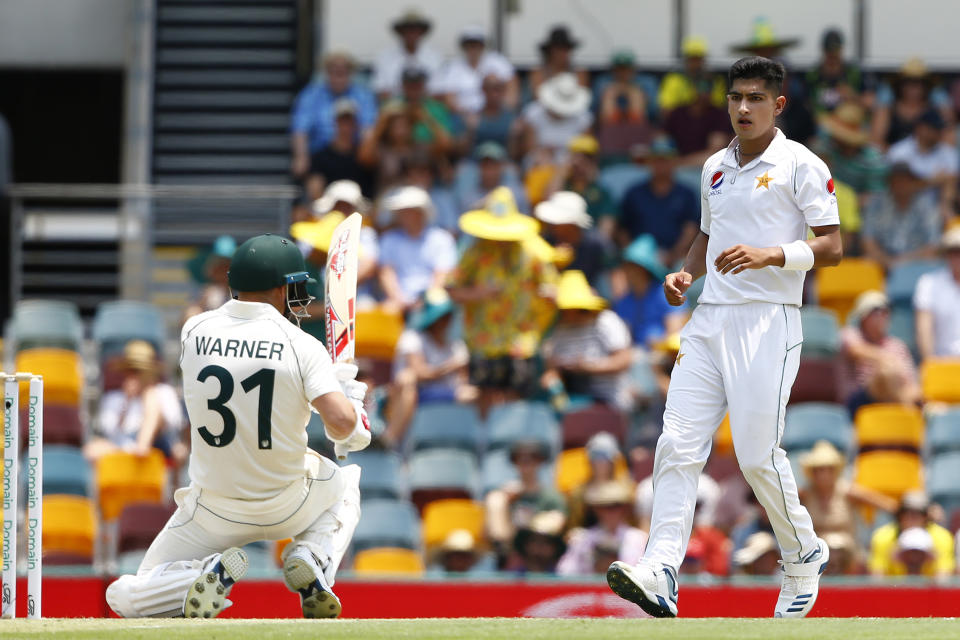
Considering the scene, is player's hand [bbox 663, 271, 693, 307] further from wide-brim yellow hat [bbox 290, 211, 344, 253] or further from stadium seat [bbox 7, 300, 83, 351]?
stadium seat [bbox 7, 300, 83, 351]

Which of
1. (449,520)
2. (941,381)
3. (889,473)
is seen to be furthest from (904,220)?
(449,520)

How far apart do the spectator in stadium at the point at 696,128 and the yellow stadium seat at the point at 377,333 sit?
3.23m

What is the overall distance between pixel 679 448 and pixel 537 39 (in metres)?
9.55

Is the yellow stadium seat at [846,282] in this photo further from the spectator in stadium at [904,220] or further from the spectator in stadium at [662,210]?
the spectator in stadium at [662,210]

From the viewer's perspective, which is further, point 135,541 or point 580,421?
point 580,421

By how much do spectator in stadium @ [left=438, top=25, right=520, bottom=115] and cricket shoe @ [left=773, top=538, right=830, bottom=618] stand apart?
794cm

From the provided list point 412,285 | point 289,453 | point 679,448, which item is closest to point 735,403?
point 679,448

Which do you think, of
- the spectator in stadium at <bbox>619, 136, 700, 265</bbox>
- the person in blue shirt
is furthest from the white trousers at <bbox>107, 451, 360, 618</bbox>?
the spectator in stadium at <bbox>619, 136, 700, 265</bbox>

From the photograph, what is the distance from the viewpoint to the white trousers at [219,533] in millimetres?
6645

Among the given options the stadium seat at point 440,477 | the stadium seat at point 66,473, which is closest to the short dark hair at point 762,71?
the stadium seat at point 440,477

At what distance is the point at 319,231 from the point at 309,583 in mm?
5734

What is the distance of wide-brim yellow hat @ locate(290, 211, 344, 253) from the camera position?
12.0 m

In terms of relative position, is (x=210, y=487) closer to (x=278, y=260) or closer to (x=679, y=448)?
(x=278, y=260)

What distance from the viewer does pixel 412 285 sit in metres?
12.5
